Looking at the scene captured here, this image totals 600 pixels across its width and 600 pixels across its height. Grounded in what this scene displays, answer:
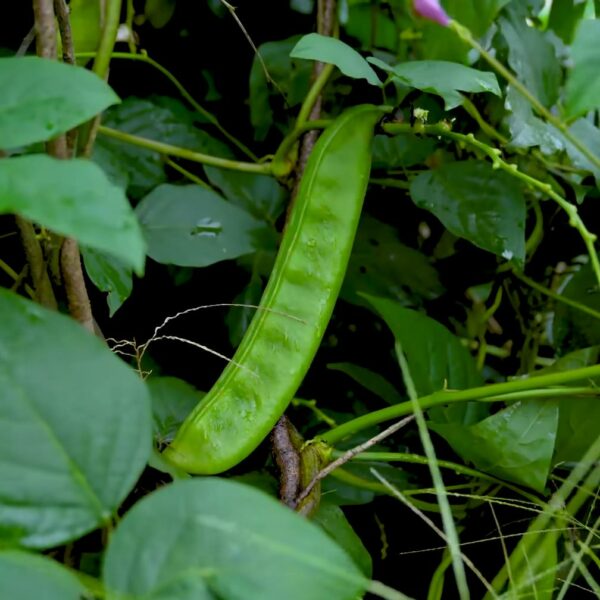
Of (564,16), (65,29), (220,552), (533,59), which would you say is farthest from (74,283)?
(564,16)

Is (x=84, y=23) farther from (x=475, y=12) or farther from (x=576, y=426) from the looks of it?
(x=576, y=426)

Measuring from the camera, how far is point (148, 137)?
30.0 inches

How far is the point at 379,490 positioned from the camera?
0.65 m

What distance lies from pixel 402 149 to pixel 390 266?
0.43 ft

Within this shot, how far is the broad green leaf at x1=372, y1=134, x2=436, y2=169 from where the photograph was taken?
30.4 inches

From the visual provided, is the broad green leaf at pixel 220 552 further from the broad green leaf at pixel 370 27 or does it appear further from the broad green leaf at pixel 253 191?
the broad green leaf at pixel 370 27

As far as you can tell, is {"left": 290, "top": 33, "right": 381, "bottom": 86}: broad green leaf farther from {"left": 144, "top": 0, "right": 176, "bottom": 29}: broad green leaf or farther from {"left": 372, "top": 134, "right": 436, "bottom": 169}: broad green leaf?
{"left": 144, "top": 0, "right": 176, "bottom": 29}: broad green leaf

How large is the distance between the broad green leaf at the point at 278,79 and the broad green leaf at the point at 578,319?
0.35 metres

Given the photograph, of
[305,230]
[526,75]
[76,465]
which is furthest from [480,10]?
[76,465]

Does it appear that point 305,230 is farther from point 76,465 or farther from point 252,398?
point 76,465

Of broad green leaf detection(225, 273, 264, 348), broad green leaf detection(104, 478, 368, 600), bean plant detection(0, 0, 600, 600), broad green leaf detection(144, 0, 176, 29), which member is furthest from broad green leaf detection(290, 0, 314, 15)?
broad green leaf detection(104, 478, 368, 600)

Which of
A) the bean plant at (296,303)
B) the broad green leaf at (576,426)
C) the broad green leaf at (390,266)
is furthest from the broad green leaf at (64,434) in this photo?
the broad green leaf at (390,266)

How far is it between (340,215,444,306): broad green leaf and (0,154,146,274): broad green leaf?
1.70 feet

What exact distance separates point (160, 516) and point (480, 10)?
21.8 inches
